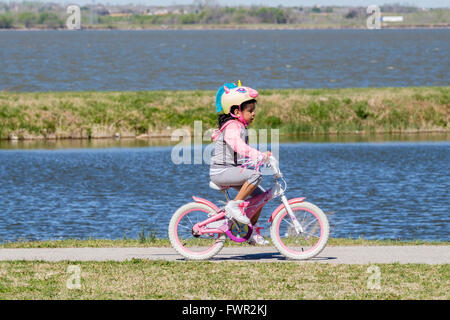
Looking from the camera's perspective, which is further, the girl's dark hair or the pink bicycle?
the pink bicycle

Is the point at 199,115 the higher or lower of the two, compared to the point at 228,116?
lower

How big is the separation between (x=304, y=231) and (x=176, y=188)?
15.9m

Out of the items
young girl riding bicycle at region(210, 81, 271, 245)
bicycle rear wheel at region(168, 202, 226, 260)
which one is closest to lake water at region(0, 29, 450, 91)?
bicycle rear wheel at region(168, 202, 226, 260)

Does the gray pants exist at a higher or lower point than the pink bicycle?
higher

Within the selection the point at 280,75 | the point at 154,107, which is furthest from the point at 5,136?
the point at 280,75

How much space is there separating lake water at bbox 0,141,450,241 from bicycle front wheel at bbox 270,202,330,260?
6657mm

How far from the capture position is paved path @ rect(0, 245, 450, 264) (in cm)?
1159

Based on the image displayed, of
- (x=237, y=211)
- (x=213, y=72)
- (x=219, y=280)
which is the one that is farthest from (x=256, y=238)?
(x=213, y=72)

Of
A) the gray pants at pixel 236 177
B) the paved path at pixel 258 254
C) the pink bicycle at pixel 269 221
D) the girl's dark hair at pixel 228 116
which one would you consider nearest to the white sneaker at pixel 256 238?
the pink bicycle at pixel 269 221

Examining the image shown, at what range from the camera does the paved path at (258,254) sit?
456 inches

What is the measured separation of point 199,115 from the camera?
41.1m

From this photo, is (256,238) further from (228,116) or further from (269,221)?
(228,116)

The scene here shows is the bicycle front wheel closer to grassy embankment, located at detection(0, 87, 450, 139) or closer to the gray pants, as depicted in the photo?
the gray pants

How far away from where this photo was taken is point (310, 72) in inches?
3652
